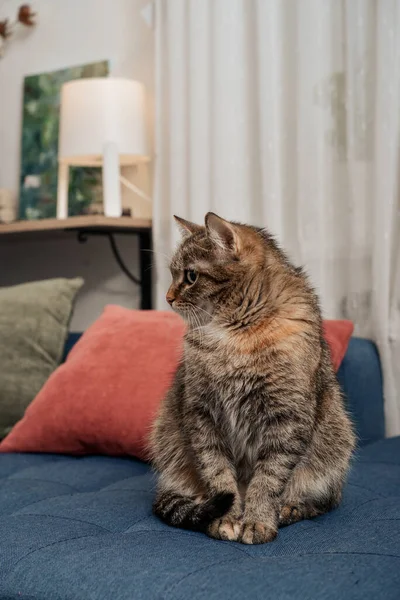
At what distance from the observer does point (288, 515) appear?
4.35 feet

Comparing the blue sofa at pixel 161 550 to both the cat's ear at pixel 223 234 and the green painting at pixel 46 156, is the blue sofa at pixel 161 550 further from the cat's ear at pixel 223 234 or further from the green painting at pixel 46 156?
the green painting at pixel 46 156

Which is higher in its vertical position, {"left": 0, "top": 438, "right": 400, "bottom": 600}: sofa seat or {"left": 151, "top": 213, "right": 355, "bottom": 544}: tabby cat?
{"left": 151, "top": 213, "right": 355, "bottom": 544}: tabby cat

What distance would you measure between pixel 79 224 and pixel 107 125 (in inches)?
14.5

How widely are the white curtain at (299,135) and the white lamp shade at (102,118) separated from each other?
114 millimetres

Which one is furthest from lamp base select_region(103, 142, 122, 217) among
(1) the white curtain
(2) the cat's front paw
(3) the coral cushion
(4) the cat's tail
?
(2) the cat's front paw

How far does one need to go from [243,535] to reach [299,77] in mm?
1638

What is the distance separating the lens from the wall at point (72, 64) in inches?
121

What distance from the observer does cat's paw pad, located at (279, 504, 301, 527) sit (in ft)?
4.29

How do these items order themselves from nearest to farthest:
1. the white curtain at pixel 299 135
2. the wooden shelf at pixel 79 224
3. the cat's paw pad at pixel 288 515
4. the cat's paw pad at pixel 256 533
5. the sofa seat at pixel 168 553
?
1. the sofa seat at pixel 168 553
2. the cat's paw pad at pixel 256 533
3. the cat's paw pad at pixel 288 515
4. the white curtain at pixel 299 135
5. the wooden shelf at pixel 79 224

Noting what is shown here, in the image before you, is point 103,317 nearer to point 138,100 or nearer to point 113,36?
point 138,100

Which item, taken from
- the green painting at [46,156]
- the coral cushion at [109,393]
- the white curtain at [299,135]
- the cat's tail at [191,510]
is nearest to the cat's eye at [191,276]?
the cat's tail at [191,510]

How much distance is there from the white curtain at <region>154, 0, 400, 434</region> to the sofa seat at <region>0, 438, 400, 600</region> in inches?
31.9

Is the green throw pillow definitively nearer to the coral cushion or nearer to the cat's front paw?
the coral cushion

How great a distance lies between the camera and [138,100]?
2.80 metres
